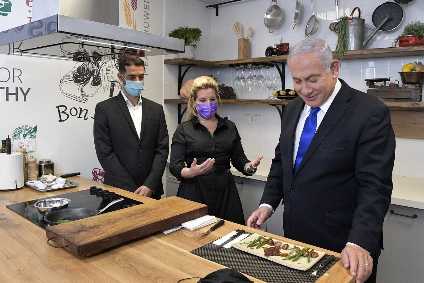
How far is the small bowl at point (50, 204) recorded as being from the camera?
1.68m

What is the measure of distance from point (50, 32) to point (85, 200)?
3.00 ft

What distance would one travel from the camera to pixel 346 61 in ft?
9.74

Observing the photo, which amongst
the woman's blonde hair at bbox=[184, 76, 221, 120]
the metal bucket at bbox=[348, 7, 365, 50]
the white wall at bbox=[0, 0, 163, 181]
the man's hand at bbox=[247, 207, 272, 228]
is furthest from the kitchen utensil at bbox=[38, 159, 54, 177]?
the metal bucket at bbox=[348, 7, 365, 50]

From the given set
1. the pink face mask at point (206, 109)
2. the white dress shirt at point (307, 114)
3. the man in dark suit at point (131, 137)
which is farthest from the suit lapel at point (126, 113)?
the white dress shirt at point (307, 114)

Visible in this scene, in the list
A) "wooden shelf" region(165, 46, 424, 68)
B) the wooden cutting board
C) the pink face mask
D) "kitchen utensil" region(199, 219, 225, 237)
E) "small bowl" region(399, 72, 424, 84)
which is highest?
"wooden shelf" region(165, 46, 424, 68)

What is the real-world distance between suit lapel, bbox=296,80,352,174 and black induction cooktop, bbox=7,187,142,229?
882 mm

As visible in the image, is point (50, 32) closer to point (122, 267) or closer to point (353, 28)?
point (122, 267)

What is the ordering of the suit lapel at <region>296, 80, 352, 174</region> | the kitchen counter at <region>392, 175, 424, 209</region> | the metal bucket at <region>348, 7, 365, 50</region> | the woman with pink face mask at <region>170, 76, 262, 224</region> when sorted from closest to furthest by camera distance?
1. the suit lapel at <region>296, 80, 352, 174</region>
2. the kitchen counter at <region>392, 175, 424, 209</region>
3. the woman with pink face mask at <region>170, 76, 262, 224</region>
4. the metal bucket at <region>348, 7, 365, 50</region>

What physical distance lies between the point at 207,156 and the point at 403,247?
126 centimetres

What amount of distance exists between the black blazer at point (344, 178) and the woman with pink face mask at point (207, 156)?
727 mm

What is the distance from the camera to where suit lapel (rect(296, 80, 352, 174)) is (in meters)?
1.48

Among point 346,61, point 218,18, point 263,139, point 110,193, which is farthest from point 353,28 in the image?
point 110,193

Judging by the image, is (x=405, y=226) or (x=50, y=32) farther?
(x=405, y=226)

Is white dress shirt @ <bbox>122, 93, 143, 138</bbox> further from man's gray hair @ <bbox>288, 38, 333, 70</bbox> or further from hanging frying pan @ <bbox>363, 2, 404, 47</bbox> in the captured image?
hanging frying pan @ <bbox>363, 2, 404, 47</bbox>
